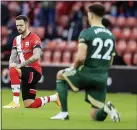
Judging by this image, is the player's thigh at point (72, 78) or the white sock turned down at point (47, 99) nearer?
the player's thigh at point (72, 78)

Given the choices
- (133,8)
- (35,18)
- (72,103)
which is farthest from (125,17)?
(72,103)

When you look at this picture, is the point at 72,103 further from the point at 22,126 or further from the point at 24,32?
the point at 22,126

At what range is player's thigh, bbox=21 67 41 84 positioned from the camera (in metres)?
11.8

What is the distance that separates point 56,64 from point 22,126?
31.7 feet

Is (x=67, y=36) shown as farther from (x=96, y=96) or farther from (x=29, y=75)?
(x=96, y=96)

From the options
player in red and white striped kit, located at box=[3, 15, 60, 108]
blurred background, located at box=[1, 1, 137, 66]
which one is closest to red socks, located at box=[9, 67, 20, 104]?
player in red and white striped kit, located at box=[3, 15, 60, 108]

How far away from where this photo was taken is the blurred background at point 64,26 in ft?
66.4

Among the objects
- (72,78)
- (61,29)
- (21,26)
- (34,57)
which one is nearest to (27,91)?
(34,57)

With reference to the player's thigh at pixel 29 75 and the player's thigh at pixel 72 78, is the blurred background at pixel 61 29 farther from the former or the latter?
the player's thigh at pixel 72 78

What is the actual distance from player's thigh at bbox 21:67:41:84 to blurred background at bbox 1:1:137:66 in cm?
783

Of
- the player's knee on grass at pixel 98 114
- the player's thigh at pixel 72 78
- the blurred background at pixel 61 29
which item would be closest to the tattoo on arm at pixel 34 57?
the player's thigh at pixel 72 78

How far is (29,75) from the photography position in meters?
11.8

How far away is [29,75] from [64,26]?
944 centimetres

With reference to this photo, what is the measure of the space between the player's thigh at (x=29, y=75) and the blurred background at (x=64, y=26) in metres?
7.83
